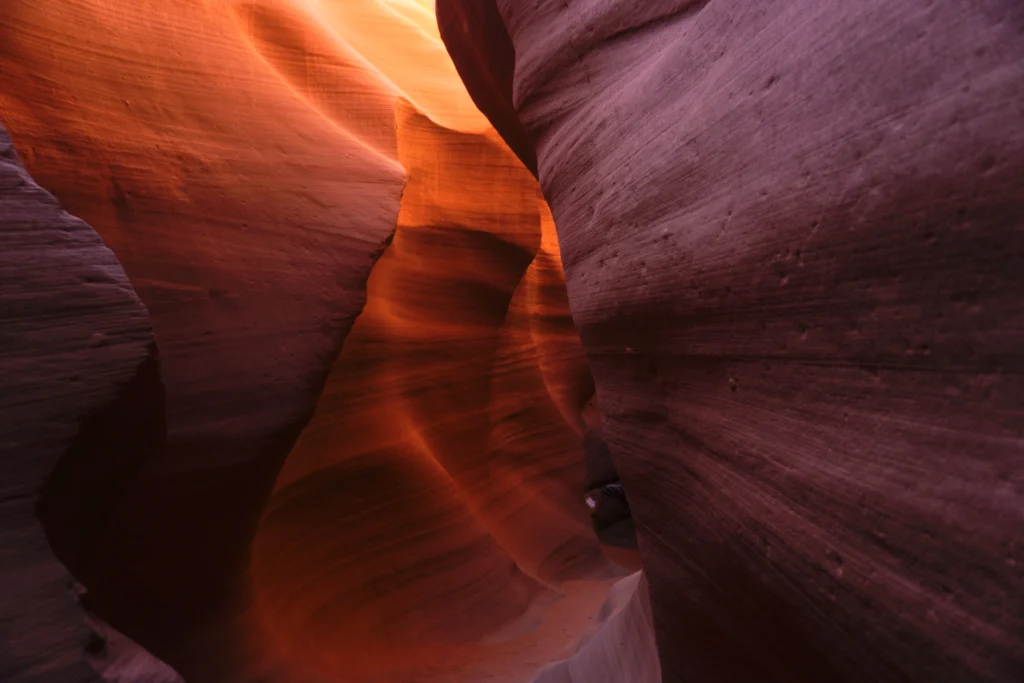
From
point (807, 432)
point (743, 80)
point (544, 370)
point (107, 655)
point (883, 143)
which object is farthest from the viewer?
point (544, 370)

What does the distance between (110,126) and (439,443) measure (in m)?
3.00

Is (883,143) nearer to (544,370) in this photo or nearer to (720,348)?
(720,348)

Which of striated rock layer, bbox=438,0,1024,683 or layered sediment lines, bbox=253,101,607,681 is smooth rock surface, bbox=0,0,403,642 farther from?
striated rock layer, bbox=438,0,1024,683

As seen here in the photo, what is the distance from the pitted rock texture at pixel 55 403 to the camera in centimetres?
173

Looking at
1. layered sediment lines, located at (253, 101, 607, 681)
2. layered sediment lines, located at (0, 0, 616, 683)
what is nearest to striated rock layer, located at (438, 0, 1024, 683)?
layered sediment lines, located at (0, 0, 616, 683)

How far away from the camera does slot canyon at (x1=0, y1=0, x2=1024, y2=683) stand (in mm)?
1104

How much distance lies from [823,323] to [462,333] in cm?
403

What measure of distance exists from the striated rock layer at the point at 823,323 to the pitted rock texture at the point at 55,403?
1.63m

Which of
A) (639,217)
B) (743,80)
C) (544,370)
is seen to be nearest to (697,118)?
(743,80)

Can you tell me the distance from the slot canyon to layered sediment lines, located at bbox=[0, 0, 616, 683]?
19 millimetres

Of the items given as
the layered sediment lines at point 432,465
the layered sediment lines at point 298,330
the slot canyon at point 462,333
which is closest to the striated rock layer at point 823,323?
the slot canyon at point 462,333

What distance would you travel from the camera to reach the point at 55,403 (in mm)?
1913

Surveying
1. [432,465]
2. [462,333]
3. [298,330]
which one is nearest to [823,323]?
[298,330]

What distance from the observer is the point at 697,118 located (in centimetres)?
167
